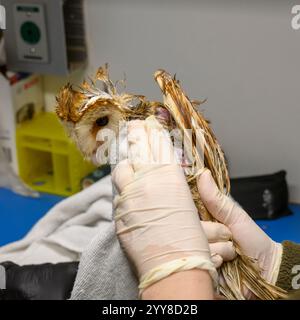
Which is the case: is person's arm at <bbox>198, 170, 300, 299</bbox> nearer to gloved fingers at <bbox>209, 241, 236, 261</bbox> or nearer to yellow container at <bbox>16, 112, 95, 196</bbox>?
gloved fingers at <bbox>209, 241, 236, 261</bbox>

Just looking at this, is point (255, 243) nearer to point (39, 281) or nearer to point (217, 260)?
point (217, 260)

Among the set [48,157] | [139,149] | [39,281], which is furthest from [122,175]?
[48,157]

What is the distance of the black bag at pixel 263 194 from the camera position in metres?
1.01

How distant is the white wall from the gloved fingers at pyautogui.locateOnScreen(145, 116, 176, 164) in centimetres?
9

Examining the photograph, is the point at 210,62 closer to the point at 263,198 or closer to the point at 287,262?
the point at 287,262

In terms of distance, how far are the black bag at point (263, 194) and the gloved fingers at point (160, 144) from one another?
355 millimetres

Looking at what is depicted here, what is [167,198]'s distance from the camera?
59 cm

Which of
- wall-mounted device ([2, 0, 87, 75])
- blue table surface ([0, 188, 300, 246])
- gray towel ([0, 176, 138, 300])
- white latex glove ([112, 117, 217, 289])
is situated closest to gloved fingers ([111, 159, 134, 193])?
white latex glove ([112, 117, 217, 289])

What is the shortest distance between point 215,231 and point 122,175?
13 centimetres

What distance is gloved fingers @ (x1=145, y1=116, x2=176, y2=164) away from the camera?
2.03 ft

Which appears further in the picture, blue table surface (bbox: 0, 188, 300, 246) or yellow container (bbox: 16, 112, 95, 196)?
yellow container (bbox: 16, 112, 95, 196)

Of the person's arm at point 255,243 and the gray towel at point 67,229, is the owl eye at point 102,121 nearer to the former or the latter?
the person's arm at point 255,243

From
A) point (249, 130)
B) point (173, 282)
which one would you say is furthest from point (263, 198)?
point (173, 282)

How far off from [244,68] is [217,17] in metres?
0.10
